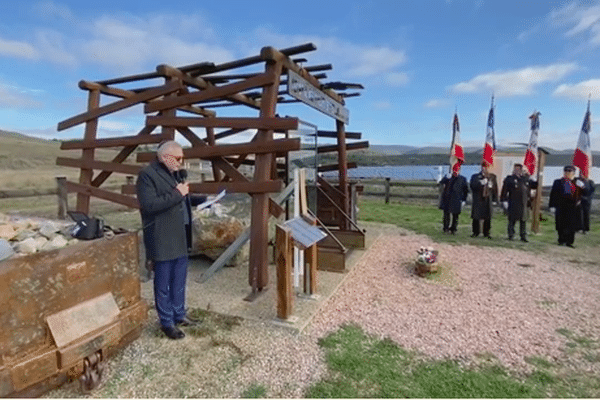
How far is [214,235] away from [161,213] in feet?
8.49

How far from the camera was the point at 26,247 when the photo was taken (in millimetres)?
2523

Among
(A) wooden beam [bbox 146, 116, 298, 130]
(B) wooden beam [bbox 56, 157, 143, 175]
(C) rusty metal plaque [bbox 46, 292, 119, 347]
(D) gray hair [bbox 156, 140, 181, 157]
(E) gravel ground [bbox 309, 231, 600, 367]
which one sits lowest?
(E) gravel ground [bbox 309, 231, 600, 367]

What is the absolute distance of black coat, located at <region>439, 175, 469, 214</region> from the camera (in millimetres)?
8477

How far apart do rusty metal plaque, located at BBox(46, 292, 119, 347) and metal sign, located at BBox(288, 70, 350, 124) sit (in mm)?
3288

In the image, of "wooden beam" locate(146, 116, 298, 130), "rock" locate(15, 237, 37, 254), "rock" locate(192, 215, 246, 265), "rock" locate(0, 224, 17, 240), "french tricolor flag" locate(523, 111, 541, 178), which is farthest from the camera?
"french tricolor flag" locate(523, 111, 541, 178)

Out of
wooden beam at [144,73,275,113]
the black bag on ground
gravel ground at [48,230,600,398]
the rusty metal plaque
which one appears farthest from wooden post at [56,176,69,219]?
the rusty metal plaque

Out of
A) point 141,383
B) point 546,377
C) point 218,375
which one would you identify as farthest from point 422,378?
point 141,383

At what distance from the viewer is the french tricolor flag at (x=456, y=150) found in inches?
382

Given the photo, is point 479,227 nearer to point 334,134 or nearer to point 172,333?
point 334,134

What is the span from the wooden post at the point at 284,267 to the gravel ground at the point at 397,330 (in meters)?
0.23

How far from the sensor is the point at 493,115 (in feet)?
33.7

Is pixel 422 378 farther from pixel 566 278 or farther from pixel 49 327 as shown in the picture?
pixel 566 278

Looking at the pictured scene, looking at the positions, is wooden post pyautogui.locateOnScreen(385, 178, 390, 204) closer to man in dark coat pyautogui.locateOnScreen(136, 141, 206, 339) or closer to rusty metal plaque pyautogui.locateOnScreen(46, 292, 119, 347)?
man in dark coat pyautogui.locateOnScreen(136, 141, 206, 339)

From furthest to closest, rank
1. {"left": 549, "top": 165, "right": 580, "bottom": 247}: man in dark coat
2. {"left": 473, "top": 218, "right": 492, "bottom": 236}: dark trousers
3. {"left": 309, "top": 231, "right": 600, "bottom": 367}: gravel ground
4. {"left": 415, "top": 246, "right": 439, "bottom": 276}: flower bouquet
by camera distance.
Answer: {"left": 473, "top": 218, "right": 492, "bottom": 236}: dark trousers, {"left": 549, "top": 165, "right": 580, "bottom": 247}: man in dark coat, {"left": 415, "top": 246, "right": 439, "bottom": 276}: flower bouquet, {"left": 309, "top": 231, "right": 600, "bottom": 367}: gravel ground
